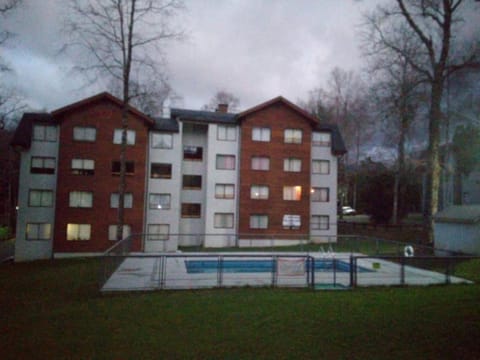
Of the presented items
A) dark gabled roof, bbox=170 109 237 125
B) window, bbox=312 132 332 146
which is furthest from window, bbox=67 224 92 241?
window, bbox=312 132 332 146

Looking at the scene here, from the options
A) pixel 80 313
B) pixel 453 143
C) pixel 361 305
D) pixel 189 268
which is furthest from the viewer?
pixel 453 143

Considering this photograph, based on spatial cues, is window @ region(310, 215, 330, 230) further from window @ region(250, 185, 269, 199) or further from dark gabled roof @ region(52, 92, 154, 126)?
dark gabled roof @ region(52, 92, 154, 126)

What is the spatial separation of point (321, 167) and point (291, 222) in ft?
19.9

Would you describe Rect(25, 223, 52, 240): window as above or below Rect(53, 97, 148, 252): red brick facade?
below

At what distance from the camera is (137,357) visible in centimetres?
608

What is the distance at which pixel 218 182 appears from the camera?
31.6 metres

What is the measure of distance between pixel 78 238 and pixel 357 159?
3158 cm

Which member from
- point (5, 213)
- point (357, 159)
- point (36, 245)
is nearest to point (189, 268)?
point (36, 245)

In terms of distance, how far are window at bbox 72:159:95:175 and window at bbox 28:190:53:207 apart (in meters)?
2.47

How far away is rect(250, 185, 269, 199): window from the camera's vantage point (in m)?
31.5

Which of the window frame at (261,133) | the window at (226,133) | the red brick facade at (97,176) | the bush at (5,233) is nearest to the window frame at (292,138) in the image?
the window frame at (261,133)

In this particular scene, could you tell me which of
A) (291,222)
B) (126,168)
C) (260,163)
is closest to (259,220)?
(291,222)

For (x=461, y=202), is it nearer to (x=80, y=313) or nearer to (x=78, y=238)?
(x=78, y=238)

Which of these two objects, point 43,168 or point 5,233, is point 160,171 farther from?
point 5,233
